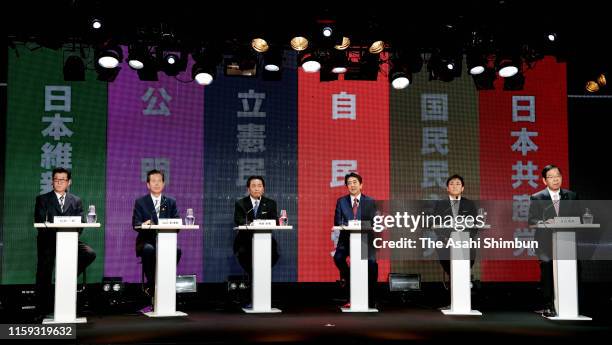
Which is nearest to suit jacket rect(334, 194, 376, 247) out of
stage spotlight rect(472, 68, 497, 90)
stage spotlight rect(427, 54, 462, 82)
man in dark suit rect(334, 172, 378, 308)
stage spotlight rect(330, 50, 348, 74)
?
man in dark suit rect(334, 172, 378, 308)

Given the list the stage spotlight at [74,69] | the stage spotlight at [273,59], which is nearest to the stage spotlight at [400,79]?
the stage spotlight at [273,59]

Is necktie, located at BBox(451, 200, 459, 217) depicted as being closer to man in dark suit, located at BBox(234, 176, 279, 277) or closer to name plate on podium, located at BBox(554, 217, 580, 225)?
name plate on podium, located at BBox(554, 217, 580, 225)

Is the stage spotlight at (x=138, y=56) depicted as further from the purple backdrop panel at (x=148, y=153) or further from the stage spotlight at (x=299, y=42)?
the stage spotlight at (x=299, y=42)

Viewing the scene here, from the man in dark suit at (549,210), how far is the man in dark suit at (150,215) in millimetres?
3624

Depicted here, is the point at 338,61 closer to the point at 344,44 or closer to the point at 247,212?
the point at 344,44

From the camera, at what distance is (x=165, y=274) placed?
589cm

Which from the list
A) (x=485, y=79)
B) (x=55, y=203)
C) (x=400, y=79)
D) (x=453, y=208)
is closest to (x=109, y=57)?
(x=55, y=203)

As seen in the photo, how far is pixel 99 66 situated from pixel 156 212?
86.7 inches

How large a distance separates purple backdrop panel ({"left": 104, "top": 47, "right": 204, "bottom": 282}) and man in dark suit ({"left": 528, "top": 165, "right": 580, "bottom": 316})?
13.2 feet

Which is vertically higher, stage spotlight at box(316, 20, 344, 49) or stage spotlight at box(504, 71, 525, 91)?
stage spotlight at box(316, 20, 344, 49)

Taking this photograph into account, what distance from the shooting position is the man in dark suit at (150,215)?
6453mm

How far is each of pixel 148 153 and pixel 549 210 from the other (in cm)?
473

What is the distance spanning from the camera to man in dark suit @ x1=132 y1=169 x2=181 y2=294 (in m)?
6.45
